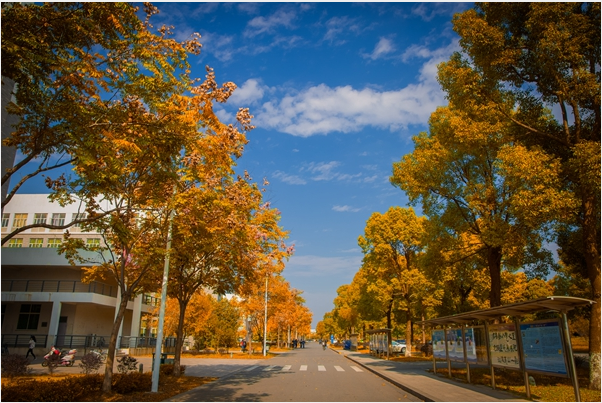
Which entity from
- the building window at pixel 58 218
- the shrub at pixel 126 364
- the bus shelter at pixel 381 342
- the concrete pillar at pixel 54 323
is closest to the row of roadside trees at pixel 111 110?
the shrub at pixel 126 364

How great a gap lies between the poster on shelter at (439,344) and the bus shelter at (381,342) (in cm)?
1106

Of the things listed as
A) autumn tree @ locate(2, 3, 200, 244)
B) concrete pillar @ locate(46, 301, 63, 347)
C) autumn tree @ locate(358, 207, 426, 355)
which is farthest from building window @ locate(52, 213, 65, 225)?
autumn tree @ locate(2, 3, 200, 244)

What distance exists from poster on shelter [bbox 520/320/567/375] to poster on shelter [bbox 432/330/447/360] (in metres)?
7.12

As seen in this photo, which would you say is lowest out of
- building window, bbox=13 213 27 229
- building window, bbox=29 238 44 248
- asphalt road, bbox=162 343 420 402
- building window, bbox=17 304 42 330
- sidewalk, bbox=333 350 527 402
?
asphalt road, bbox=162 343 420 402

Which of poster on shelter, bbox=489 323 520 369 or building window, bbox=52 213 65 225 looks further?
building window, bbox=52 213 65 225

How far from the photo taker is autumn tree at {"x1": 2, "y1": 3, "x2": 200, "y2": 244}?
745 centimetres

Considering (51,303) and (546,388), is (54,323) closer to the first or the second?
(51,303)

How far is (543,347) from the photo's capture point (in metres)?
9.99

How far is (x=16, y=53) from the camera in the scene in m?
6.95

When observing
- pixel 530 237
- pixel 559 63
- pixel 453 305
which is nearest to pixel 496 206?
pixel 530 237

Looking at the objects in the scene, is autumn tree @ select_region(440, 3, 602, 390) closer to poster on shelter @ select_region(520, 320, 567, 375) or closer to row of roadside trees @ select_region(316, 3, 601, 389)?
row of roadside trees @ select_region(316, 3, 601, 389)

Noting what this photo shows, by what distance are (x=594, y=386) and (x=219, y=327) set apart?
37.3 meters

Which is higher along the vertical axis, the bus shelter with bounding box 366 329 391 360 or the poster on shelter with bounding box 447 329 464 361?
the poster on shelter with bounding box 447 329 464 361

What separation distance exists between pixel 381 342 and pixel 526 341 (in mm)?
23995
